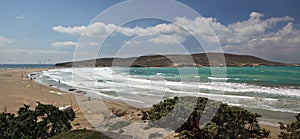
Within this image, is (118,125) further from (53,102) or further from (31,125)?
(53,102)

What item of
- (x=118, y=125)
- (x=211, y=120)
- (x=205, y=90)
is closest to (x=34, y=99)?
(x=118, y=125)

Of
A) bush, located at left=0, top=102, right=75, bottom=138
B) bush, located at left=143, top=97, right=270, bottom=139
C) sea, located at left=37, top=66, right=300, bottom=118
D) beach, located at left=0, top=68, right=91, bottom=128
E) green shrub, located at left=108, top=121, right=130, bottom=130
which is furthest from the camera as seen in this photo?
sea, located at left=37, top=66, right=300, bottom=118

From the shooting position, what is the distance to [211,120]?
26.0 feet

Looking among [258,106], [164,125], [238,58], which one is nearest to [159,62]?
[238,58]

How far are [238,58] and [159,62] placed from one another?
61.6 meters

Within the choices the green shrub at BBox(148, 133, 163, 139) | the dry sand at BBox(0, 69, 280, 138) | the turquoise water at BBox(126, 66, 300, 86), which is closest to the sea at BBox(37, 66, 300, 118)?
the turquoise water at BBox(126, 66, 300, 86)

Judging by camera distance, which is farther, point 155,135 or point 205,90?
point 205,90

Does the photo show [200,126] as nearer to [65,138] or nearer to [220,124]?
[220,124]

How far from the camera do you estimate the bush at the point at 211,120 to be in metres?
7.44

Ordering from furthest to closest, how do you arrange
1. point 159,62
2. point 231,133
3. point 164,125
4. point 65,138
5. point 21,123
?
point 159,62
point 164,125
point 21,123
point 231,133
point 65,138

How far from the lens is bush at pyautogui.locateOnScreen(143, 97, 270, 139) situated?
24.4 ft

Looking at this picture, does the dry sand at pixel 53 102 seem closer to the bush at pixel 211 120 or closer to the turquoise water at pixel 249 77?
the bush at pixel 211 120

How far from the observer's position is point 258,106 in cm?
1953

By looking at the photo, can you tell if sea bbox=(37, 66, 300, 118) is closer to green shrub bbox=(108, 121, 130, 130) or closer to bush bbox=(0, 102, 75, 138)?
green shrub bbox=(108, 121, 130, 130)
